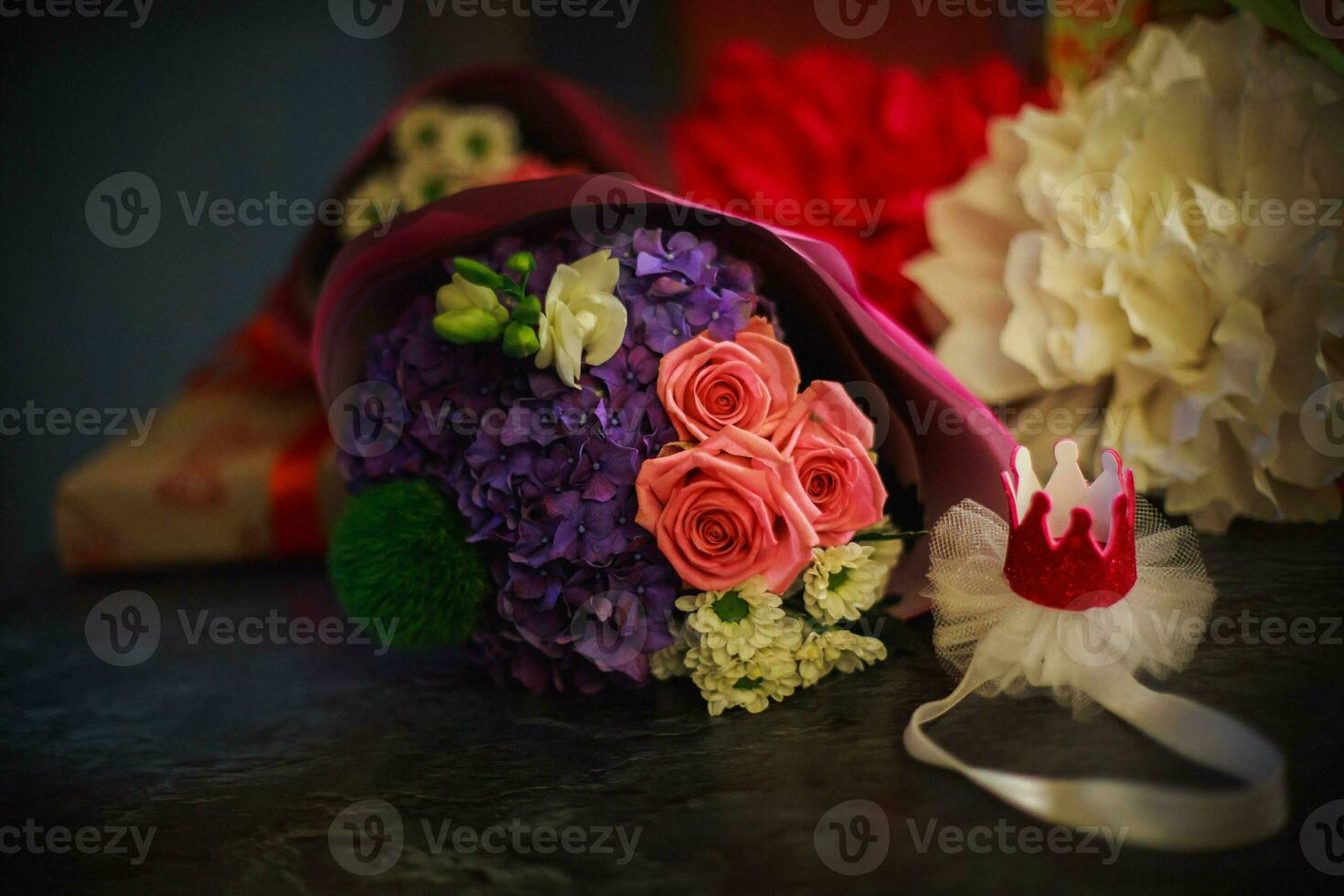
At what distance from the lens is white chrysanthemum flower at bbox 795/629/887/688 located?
1.93 ft

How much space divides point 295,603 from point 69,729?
20 centimetres

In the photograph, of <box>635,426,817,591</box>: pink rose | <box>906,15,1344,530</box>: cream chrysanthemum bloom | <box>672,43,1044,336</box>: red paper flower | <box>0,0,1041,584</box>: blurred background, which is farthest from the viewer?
<box>0,0,1041,584</box>: blurred background

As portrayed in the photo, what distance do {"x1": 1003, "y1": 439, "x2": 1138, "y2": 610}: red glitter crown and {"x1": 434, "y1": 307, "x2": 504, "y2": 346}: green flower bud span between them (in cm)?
27

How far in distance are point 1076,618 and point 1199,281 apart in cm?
29

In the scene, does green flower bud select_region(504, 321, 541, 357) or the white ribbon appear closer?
the white ribbon

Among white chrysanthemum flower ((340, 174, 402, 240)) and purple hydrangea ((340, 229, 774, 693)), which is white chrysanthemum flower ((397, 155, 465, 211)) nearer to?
white chrysanthemum flower ((340, 174, 402, 240))

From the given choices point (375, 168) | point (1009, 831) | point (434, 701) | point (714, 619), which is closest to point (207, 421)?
point (375, 168)

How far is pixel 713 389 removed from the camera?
57 cm

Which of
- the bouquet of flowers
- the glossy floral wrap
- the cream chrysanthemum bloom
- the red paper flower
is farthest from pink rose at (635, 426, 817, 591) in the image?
the glossy floral wrap

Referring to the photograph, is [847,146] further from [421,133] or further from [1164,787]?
[1164,787]

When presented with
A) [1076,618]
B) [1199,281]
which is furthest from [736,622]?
[1199,281]

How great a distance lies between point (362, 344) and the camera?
69 cm

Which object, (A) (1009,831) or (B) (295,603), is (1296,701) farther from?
(B) (295,603)

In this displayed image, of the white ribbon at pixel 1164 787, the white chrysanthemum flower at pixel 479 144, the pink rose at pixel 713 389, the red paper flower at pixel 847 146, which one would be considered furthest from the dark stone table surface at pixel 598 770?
the white chrysanthemum flower at pixel 479 144
